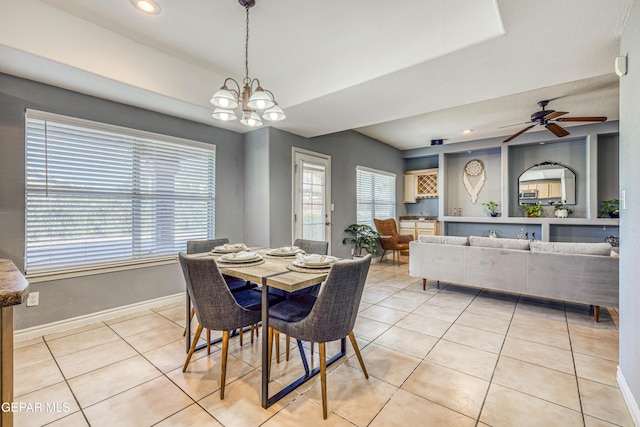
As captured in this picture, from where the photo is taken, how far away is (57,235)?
9.16 ft

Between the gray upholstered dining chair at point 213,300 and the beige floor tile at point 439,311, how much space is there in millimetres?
2187

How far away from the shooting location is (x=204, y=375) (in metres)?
2.07

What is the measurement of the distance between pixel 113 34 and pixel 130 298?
8.76 ft

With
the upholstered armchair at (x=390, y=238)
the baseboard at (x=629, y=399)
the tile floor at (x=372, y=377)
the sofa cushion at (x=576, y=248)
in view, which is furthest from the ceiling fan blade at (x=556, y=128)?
the baseboard at (x=629, y=399)

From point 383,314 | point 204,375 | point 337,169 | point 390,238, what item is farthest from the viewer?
point 390,238

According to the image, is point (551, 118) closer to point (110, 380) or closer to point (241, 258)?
point (241, 258)

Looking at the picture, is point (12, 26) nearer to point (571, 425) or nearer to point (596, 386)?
point (571, 425)

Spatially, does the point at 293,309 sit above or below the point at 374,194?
below

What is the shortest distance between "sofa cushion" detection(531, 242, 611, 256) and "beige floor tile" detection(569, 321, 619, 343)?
0.75 metres

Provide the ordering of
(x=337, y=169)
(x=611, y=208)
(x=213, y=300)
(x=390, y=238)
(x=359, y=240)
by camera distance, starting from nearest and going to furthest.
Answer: (x=213, y=300) → (x=611, y=208) → (x=337, y=169) → (x=359, y=240) → (x=390, y=238)

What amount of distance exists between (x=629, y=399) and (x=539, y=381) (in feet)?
1.42

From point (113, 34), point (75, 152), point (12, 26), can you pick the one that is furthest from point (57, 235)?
point (113, 34)

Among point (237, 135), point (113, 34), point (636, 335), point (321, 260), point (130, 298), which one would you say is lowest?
point (130, 298)

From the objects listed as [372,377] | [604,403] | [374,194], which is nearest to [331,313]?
[372,377]
